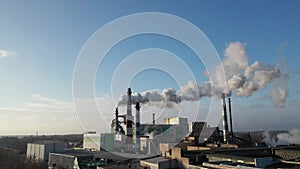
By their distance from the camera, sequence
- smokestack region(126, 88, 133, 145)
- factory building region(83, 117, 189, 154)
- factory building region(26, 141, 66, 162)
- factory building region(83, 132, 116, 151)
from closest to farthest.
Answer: factory building region(83, 117, 189, 154), smokestack region(126, 88, 133, 145), factory building region(26, 141, 66, 162), factory building region(83, 132, 116, 151)

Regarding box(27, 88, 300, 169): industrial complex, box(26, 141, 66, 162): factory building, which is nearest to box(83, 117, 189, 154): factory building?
box(27, 88, 300, 169): industrial complex

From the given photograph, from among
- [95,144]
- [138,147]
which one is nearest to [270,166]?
[138,147]

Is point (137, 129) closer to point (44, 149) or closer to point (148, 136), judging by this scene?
point (148, 136)

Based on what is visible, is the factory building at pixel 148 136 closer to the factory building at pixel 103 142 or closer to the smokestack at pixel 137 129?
the factory building at pixel 103 142

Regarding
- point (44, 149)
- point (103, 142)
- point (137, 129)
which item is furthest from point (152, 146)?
point (44, 149)

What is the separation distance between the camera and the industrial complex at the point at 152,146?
27955 millimetres

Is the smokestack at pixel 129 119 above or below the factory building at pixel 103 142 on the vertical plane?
above

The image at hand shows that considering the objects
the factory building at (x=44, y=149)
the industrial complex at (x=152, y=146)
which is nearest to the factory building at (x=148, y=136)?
the industrial complex at (x=152, y=146)

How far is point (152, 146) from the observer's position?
49.9m

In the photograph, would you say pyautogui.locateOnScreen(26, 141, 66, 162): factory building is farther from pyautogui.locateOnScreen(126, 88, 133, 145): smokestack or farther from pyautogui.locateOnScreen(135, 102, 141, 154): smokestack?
pyautogui.locateOnScreen(135, 102, 141, 154): smokestack

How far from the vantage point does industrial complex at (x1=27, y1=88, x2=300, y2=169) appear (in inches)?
1101

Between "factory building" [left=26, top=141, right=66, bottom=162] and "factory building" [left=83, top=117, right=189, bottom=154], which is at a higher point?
"factory building" [left=83, top=117, right=189, bottom=154]

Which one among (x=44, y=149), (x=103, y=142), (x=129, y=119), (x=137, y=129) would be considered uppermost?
(x=129, y=119)

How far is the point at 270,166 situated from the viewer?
19469mm
